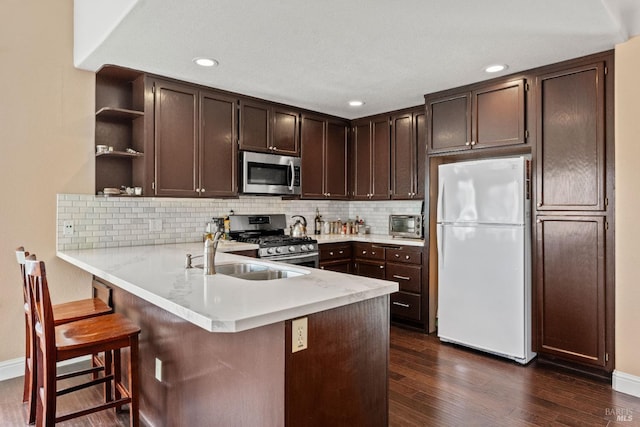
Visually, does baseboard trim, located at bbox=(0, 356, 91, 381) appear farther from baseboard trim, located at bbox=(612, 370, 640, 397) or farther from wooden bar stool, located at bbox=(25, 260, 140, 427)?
baseboard trim, located at bbox=(612, 370, 640, 397)

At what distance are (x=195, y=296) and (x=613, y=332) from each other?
9.59 ft

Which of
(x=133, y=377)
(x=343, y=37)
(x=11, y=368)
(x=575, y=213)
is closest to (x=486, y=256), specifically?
(x=575, y=213)

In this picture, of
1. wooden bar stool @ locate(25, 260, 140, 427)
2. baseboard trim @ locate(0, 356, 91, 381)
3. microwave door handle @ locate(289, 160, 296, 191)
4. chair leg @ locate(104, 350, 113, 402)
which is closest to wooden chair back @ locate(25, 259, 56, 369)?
wooden bar stool @ locate(25, 260, 140, 427)

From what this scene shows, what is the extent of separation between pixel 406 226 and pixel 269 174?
162cm

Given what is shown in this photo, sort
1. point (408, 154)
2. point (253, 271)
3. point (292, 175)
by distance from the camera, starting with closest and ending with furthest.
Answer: point (253, 271), point (292, 175), point (408, 154)

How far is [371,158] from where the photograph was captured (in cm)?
484

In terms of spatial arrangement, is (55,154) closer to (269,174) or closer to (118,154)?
(118,154)

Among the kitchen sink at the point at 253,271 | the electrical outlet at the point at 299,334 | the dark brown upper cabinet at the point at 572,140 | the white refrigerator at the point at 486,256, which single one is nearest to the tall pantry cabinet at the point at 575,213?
the dark brown upper cabinet at the point at 572,140

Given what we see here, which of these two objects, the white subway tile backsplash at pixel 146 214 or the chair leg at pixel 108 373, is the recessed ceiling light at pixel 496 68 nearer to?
the white subway tile backsplash at pixel 146 214

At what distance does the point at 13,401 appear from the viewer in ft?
8.41

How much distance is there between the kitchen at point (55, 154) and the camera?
271 centimetres

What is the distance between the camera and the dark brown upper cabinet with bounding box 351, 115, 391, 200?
468 centimetres

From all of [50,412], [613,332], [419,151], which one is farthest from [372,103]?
[50,412]

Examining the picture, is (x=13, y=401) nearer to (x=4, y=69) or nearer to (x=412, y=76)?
(x=4, y=69)
